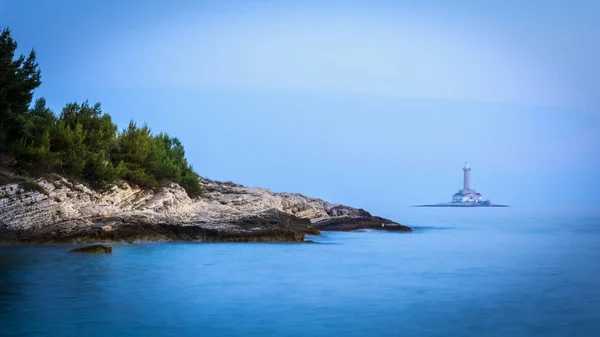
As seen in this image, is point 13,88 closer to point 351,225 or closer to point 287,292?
point 287,292

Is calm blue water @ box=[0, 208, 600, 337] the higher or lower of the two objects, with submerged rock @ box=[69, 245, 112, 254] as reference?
lower

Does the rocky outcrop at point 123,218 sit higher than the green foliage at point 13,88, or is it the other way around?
the green foliage at point 13,88

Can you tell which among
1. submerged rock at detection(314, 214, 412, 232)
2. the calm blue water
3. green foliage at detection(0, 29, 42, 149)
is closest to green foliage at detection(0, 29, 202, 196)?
green foliage at detection(0, 29, 42, 149)

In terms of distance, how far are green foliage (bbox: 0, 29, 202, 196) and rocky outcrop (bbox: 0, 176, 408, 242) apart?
Answer: 3.49 feet

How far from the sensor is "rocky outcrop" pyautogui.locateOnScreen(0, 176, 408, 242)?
95.1 feet

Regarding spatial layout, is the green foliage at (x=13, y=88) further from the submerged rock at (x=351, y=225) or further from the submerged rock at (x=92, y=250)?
the submerged rock at (x=351, y=225)

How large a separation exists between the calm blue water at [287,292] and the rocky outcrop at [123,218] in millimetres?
1395

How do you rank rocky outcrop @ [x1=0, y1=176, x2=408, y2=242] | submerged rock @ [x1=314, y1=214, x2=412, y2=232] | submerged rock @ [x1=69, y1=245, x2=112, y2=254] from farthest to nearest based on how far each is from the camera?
1. submerged rock @ [x1=314, y1=214, x2=412, y2=232]
2. rocky outcrop @ [x1=0, y1=176, x2=408, y2=242]
3. submerged rock @ [x1=69, y1=245, x2=112, y2=254]

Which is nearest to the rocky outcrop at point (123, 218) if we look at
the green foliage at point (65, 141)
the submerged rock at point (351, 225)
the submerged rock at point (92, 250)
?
the green foliage at point (65, 141)

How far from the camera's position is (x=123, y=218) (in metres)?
32.1

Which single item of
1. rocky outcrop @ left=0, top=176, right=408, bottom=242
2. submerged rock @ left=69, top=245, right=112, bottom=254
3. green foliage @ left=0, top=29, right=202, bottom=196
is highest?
green foliage @ left=0, top=29, right=202, bottom=196

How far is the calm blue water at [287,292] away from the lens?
15.6 meters

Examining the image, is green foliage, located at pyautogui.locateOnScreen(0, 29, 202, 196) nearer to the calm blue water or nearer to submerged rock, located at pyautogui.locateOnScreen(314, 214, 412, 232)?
the calm blue water

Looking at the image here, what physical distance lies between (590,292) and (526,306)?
441 centimetres
